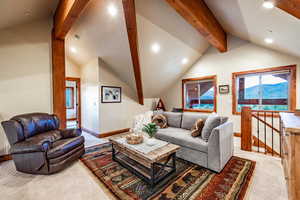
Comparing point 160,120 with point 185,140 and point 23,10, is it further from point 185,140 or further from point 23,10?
→ point 23,10

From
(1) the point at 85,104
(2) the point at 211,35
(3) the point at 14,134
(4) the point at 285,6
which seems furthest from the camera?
(1) the point at 85,104

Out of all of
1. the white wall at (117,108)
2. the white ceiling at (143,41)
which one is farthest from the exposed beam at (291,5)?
the white wall at (117,108)

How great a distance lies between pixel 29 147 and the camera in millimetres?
2277

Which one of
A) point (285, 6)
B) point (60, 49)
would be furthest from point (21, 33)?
point (285, 6)

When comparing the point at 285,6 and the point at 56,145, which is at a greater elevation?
the point at 285,6

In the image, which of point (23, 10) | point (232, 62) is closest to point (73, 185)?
point (23, 10)

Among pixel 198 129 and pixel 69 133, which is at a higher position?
pixel 198 129

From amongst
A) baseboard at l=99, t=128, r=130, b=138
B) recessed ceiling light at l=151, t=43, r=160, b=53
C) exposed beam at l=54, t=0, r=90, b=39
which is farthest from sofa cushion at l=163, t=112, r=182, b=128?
exposed beam at l=54, t=0, r=90, b=39

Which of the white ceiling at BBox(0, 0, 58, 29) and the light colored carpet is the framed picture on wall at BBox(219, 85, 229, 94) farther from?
the white ceiling at BBox(0, 0, 58, 29)

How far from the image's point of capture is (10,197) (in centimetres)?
183

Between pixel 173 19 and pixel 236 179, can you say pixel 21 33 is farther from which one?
pixel 236 179

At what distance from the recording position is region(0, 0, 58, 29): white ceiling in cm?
249

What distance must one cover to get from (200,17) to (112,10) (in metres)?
1.85

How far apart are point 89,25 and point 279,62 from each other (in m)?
5.18
